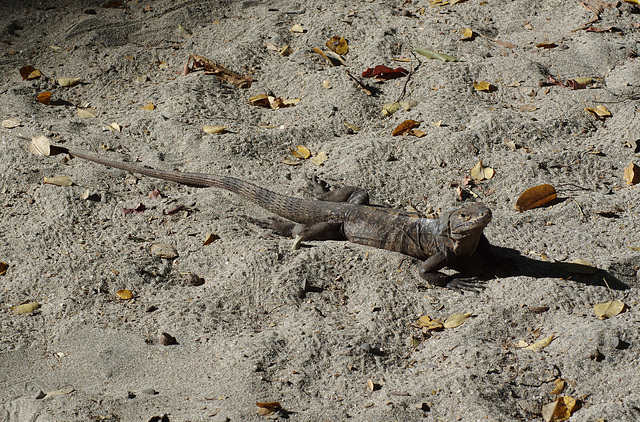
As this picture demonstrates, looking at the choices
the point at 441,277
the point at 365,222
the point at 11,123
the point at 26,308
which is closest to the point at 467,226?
the point at 441,277

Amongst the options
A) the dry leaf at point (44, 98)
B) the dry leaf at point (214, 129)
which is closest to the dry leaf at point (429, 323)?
the dry leaf at point (214, 129)

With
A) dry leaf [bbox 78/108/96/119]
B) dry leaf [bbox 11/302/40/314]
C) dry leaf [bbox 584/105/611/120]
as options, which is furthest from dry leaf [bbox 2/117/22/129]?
dry leaf [bbox 584/105/611/120]

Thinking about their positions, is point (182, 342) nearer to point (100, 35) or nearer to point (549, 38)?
point (100, 35)

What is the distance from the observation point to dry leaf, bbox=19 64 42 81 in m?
6.21

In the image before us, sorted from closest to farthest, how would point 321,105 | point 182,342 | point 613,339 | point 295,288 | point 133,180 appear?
point 613,339 → point 182,342 → point 295,288 → point 133,180 → point 321,105

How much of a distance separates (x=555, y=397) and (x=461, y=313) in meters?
0.88

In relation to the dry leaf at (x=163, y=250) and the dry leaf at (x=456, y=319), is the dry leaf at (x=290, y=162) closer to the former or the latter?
the dry leaf at (x=163, y=250)

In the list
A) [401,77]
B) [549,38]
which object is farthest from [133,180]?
[549,38]

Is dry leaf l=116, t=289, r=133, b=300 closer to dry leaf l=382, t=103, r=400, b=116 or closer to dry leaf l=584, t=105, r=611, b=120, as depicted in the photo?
dry leaf l=382, t=103, r=400, b=116

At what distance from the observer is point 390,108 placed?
5.85 meters

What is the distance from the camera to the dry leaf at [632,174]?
4.88 metres

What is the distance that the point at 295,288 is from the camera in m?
4.12

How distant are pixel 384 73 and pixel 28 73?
359 centimetres

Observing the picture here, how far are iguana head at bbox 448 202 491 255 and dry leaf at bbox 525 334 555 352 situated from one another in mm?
857
